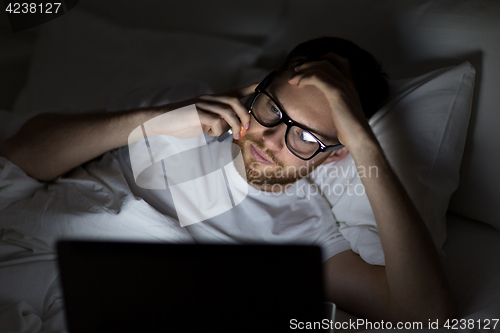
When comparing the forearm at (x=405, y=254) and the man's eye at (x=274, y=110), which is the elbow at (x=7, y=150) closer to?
the man's eye at (x=274, y=110)

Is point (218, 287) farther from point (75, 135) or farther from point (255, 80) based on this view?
point (255, 80)

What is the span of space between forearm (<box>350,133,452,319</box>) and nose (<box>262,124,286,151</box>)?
0.30m

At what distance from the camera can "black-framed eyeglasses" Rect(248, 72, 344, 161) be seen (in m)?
1.02

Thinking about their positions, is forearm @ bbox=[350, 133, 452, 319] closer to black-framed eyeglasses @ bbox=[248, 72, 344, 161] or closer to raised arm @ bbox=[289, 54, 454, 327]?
raised arm @ bbox=[289, 54, 454, 327]

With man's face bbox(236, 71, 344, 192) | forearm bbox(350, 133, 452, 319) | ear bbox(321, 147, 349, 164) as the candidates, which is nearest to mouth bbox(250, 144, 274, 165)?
man's face bbox(236, 71, 344, 192)

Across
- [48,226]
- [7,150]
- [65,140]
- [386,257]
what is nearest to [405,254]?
[386,257]

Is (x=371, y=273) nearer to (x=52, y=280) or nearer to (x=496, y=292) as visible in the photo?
(x=496, y=292)

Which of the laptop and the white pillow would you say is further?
the white pillow

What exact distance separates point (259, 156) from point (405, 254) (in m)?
0.53

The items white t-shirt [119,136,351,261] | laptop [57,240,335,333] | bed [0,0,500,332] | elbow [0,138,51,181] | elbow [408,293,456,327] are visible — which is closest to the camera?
laptop [57,240,335,333]

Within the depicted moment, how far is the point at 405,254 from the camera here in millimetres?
773

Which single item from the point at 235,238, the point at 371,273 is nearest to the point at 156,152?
the point at 235,238

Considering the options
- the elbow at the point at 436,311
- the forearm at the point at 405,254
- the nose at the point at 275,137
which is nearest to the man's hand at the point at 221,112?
the nose at the point at 275,137

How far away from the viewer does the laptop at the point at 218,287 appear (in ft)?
1.40
